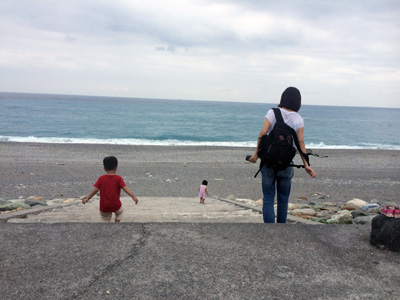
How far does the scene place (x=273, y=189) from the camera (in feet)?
14.4

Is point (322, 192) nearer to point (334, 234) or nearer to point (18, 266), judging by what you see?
point (334, 234)

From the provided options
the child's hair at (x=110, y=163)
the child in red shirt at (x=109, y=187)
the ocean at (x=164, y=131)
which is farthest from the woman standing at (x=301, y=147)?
the ocean at (x=164, y=131)

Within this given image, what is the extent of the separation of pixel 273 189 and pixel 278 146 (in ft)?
2.12

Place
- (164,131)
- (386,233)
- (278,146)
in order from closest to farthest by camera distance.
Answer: (386,233), (278,146), (164,131)

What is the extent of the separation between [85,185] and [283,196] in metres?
10.0

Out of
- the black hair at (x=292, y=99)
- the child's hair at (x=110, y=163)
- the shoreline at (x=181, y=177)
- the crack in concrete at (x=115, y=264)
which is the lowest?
the shoreline at (x=181, y=177)

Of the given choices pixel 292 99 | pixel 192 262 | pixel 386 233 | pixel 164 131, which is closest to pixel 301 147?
pixel 292 99

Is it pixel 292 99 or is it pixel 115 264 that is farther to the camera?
pixel 292 99

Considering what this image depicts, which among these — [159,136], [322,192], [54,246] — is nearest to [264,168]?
[54,246]

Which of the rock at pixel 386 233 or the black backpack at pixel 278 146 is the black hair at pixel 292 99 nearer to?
the black backpack at pixel 278 146

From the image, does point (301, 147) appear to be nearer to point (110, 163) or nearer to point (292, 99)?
point (292, 99)

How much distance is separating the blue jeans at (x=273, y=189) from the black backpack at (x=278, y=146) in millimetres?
138

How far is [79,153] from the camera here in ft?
74.5

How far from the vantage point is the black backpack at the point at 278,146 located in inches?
159
